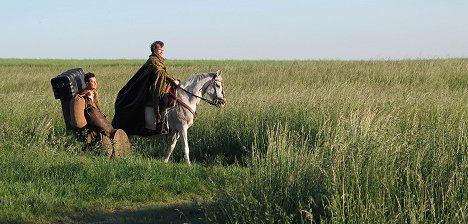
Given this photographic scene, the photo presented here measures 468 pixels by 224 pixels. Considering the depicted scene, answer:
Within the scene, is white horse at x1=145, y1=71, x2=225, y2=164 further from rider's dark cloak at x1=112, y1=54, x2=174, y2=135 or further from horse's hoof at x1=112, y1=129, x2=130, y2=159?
horse's hoof at x1=112, y1=129, x2=130, y2=159

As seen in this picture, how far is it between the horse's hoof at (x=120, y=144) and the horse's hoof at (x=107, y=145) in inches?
3.4

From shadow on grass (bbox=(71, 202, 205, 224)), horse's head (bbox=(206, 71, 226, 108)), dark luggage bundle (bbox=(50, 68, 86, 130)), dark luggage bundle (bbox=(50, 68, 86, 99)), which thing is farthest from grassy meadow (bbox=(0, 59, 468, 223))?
horse's head (bbox=(206, 71, 226, 108))

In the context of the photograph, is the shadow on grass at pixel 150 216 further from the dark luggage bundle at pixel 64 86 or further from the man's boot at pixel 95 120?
the dark luggage bundle at pixel 64 86

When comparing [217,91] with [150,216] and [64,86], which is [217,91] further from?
[150,216]

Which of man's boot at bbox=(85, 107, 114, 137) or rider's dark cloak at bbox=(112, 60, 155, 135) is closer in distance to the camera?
man's boot at bbox=(85, 107, 114, 137)

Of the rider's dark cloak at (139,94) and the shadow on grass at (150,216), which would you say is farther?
the rider's dark cloak at (139,94)

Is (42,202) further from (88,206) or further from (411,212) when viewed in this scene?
(411,212)

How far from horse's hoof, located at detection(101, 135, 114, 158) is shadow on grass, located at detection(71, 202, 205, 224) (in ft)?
8.95

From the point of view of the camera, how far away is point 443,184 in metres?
5.65

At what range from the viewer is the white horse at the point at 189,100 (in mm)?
11039

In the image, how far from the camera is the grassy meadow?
18.1ft
